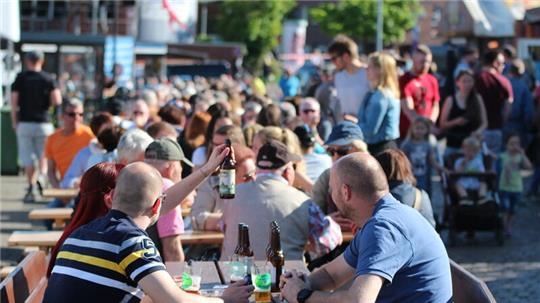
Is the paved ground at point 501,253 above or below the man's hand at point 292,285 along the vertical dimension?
below

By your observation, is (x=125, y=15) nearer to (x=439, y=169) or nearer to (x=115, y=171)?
(x=439, y=169)

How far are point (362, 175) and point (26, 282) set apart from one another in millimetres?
2176

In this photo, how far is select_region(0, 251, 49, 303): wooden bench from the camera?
17.6 feet

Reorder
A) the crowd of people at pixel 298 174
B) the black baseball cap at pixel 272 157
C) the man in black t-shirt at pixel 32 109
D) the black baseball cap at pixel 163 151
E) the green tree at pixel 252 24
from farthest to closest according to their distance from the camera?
the green tree at pixel 252 24 < the man in black t-shirt at pixel 32 109 < the black baseball cap at pixel 272 157 < the black baseball cap at pixel 163 151 < the crowd of people at pixel 298 174

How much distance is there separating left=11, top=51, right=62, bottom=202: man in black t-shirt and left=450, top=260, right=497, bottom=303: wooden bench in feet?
34.5

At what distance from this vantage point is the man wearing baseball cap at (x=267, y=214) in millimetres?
6887

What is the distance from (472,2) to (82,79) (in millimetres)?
14054

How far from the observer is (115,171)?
5469mm

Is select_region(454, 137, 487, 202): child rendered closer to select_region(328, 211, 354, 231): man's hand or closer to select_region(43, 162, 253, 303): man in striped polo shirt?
select_region(328, 211, 354, 231): man's hand

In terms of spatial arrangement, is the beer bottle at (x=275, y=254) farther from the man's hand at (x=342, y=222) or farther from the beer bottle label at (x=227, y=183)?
the man's hand at (x=342, y=222)

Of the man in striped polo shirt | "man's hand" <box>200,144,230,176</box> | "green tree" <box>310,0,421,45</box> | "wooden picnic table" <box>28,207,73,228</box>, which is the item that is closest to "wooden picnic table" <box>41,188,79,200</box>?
"wooden picnic table" <box>28,207,73,228</box>

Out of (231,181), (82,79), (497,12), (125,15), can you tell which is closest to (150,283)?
(231,181)

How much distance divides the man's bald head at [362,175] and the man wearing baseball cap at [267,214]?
2038 millimetres

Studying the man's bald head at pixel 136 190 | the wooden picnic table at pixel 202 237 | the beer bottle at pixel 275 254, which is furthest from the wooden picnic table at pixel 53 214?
the man's bald head at pixel 136 190
